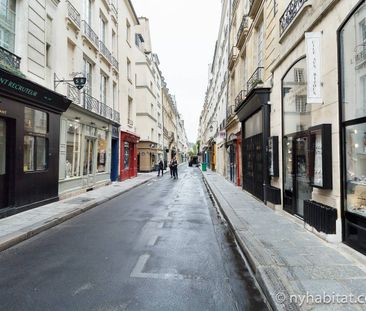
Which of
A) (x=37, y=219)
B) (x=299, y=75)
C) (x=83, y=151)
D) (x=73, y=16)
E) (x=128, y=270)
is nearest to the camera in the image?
(x=128, y=270)

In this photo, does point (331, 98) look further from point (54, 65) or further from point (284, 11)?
point (54, 65)

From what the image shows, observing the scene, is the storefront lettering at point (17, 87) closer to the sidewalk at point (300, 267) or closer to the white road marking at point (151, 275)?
the white road marking at point (151, 275)

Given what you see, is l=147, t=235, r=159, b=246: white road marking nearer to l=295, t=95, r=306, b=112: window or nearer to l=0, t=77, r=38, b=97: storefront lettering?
l=295, t=95, r=306, b=112: window

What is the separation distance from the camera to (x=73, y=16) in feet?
40.6

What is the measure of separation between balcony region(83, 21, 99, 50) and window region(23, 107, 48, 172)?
584cm

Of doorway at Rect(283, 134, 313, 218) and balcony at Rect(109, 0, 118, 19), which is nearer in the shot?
doorway at Rect(283, 134, 313, 218)

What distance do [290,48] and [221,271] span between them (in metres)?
6.00

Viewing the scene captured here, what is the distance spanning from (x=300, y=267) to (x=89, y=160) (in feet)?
40.8

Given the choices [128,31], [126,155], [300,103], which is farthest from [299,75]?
[128,31]

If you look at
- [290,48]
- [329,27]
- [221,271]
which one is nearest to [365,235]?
[221,271]

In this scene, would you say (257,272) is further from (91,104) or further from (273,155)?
(91,104)

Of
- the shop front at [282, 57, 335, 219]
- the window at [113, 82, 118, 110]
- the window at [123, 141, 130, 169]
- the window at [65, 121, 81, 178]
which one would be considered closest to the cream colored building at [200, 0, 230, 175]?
the window at [123, 141, 130, 169]

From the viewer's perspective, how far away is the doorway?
6882 millimetres

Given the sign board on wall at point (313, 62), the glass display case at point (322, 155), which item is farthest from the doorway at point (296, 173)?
the sign board on wall at point (313, 62)
